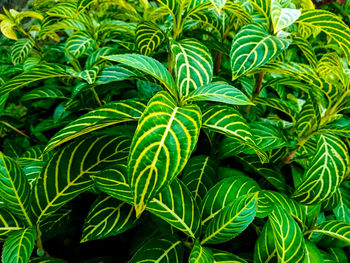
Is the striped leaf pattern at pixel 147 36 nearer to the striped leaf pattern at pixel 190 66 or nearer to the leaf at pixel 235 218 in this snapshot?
the striped leaf pattern at pixel 190 66

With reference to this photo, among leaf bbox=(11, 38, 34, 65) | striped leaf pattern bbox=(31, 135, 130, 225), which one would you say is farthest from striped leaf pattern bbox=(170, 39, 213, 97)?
leaf bbox=(11, 38, 34, 65)

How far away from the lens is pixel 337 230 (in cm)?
86

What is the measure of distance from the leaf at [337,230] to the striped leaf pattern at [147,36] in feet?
2.72

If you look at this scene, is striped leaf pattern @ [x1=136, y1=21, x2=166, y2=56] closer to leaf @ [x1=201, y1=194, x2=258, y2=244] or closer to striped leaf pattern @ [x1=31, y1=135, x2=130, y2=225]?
striped leaf pattern @ [x1=31, y1=135, x2=130, y2=225]

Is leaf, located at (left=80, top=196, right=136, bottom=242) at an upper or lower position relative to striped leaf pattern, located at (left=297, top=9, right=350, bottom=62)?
lower

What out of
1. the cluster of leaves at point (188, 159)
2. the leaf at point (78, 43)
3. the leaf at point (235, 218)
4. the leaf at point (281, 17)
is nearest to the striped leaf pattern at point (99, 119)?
the cluster of leaves at point (188, 159)

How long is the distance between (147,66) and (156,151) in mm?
241

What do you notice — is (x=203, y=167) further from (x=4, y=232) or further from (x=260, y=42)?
(x=4, y=232)

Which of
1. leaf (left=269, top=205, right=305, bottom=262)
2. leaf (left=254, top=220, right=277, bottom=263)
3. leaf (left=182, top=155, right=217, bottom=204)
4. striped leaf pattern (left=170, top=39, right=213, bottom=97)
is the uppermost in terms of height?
striped leaf pattern (left=170, top=39, right=213, bottom=97)

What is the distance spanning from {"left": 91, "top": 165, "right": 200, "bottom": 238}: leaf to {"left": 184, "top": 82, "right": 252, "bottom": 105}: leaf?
263 millimetres

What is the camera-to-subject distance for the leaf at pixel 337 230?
83 cm

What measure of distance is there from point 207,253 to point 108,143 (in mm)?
399

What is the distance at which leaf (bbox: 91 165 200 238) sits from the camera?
0.71m

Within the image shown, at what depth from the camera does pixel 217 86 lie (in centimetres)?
71
